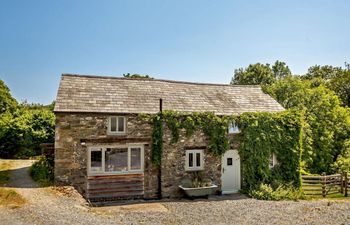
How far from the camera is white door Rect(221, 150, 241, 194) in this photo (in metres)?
16.8

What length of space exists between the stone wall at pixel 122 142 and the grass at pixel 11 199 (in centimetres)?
221

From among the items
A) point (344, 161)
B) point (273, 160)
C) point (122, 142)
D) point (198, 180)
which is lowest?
point (198, 180)

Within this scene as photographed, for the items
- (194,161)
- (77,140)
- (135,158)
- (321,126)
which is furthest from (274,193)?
(321,126)

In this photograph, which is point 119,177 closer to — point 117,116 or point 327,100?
point 117,116

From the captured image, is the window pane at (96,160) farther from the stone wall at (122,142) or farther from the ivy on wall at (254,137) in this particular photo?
the ivy on wall at (254,137)

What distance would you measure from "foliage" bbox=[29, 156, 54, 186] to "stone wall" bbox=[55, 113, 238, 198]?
1570 millimetres

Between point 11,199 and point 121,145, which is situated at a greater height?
point 121,145

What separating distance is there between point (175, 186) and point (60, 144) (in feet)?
21.5

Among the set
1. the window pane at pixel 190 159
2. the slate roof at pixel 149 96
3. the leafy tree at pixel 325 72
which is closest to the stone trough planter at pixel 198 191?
the window pane at pixel 190 159

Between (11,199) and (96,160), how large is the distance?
4325 mm

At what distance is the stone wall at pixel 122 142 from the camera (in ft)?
46.5

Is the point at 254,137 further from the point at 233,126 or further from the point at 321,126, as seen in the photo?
the point at 321,126

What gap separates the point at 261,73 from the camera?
4912 cm

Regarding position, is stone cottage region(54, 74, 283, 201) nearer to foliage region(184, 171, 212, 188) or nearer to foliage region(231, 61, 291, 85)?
foliage region(184, 171, 212, 188)
